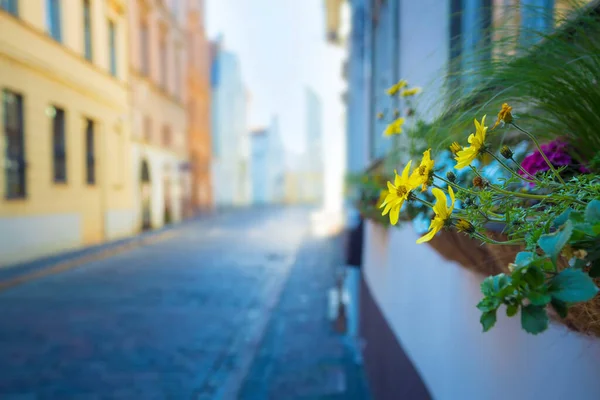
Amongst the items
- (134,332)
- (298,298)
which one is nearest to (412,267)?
(134,332)

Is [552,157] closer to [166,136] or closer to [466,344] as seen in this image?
[466,344]

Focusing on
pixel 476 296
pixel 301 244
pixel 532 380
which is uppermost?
pixel 476 296

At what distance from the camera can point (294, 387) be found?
160 inches

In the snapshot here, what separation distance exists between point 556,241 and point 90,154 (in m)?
14.3

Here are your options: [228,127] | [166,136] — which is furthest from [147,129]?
[228,127]

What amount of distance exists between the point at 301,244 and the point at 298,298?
6.52m

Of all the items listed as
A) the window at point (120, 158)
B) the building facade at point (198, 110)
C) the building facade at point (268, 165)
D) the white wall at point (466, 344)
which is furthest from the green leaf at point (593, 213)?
the building facade at point (268, 165)

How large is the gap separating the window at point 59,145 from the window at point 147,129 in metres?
5.83

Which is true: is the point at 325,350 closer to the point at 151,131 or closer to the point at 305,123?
the point at 151,131

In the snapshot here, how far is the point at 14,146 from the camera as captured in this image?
9.61m

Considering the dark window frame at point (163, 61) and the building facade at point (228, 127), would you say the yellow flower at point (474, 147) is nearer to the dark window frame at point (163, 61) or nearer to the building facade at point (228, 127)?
the dark window frame at point (163, 61)

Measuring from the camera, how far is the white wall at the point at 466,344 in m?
0.90

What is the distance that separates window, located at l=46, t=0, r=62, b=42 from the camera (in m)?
10.9

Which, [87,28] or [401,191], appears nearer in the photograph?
[401,191]
